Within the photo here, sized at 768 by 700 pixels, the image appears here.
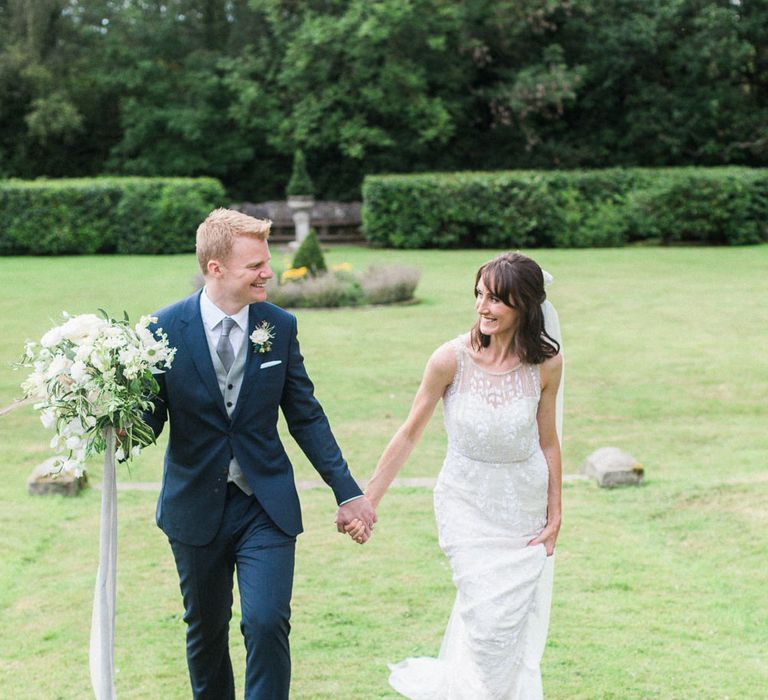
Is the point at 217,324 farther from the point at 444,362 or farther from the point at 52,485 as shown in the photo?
the point at 52,485

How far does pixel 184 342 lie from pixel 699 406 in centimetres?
794

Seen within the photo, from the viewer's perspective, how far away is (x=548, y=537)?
4270 millimetres

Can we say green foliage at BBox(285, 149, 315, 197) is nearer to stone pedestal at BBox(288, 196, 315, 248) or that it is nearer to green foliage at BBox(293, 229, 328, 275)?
stone pedestal at BBox(288, 196, 315, 248)

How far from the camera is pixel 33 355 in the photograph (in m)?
3.63

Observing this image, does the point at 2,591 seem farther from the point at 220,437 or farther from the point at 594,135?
the point at 594,135

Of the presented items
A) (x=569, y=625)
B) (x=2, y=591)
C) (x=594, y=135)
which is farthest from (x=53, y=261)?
(x=569, y=625)

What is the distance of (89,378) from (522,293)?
1620 millimetres

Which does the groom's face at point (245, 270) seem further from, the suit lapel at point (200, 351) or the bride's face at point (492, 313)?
the bride's face at point (492, 313)

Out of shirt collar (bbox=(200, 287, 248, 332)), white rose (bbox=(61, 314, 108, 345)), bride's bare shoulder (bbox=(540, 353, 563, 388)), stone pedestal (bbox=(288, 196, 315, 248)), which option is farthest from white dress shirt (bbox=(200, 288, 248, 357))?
stone pedestal (bbox=(288, 196, 315, 248))

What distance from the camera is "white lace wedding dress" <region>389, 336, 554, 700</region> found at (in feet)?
13.5

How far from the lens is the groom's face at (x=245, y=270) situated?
3891 mm

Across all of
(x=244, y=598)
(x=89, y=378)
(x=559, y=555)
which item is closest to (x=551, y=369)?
(x=244, y=598)

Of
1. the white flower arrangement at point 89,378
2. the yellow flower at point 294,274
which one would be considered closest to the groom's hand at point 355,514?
the white flower arrangement at point 89,378

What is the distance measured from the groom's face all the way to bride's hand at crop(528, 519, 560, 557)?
1.46m
